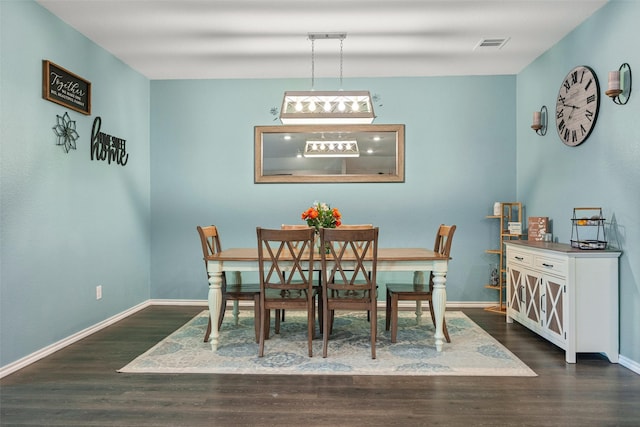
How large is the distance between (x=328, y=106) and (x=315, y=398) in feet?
7.43

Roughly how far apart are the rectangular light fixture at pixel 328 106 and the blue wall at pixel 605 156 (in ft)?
5.99

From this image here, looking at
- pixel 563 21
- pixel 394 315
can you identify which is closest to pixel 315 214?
pixel 394 315

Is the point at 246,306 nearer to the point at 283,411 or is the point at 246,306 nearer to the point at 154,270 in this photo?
the point at 154,270

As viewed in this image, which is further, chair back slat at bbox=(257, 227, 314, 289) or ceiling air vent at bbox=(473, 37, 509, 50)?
ceiling air vent at bbox=(473, 37, 509, 50)

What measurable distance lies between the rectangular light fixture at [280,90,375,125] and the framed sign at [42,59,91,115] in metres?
1.80

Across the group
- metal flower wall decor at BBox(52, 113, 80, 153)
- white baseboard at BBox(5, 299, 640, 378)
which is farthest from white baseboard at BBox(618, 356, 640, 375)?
metal flower wall decor at BBox(52, 113, 80, 153)

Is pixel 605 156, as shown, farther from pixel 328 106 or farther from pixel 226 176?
pixel 226 176

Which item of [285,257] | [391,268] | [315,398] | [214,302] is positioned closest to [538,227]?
[391,268]

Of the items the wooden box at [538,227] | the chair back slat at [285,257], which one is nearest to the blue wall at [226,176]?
the wooden box at [538,227]

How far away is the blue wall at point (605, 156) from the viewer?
295 centimetres

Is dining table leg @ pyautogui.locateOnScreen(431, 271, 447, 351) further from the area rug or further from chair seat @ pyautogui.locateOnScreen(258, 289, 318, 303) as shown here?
chair seat @ pyautogui.locateOnScreen(258, 289, 318, 303)

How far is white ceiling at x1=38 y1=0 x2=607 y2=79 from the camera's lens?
10.9 feet

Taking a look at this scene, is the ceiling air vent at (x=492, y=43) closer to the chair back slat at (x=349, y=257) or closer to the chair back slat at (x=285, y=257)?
the chair back slat at (x=349, y=257)

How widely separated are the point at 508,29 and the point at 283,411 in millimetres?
3596
